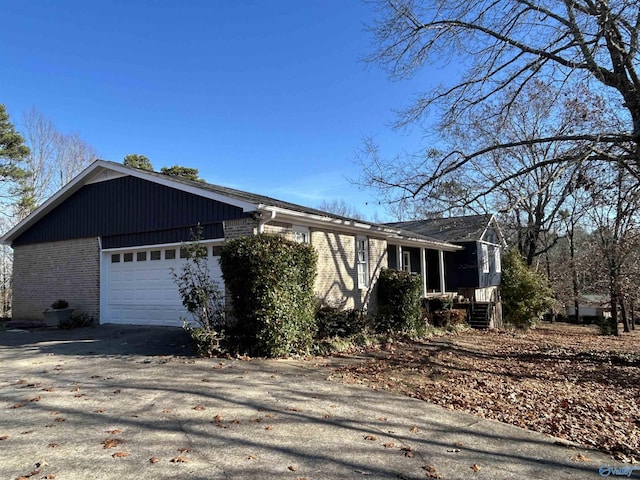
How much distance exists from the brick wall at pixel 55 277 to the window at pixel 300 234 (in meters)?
6.50

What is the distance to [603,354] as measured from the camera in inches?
485

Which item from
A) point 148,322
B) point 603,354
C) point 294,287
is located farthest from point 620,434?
point 148,322

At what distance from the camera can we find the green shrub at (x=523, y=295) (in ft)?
74.1

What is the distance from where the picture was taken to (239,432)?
468 centimetres

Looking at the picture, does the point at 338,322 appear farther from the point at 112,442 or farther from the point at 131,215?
the point at 112,442

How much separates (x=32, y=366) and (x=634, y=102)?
12.9m

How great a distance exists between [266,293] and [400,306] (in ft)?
20.7

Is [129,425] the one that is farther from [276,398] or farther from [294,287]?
[294,287]

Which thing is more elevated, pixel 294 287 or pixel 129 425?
pixel 294 287

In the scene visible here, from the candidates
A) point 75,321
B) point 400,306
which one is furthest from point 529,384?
point 75,321

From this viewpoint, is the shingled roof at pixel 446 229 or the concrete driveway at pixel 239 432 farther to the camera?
the shingled roof at pixel 446 229

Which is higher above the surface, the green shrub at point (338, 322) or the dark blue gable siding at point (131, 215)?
the dark blue gable siding at point (131, 215)

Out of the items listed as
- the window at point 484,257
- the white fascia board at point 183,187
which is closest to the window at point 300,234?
the white fascia board at point 183,187

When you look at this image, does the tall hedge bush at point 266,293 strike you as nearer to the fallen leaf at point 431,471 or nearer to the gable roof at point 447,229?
the fallen leaf at point 431,471
